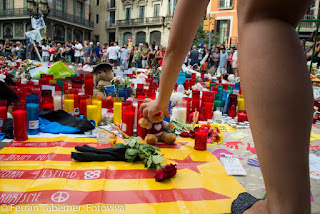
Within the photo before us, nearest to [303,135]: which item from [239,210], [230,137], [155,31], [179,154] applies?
[239,210]

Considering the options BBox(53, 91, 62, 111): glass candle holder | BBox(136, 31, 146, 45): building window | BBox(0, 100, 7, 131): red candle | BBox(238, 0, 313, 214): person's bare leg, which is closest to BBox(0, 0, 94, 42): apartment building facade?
BBox(136, 31, 146, 45): building window

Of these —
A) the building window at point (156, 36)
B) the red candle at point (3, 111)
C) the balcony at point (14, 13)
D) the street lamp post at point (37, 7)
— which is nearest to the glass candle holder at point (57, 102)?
the red candle at point (3, 111)

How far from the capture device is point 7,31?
31.1 meters

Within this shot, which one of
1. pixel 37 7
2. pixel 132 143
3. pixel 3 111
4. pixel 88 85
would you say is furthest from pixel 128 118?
pixel 37 7

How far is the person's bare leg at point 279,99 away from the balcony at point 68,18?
3507 centimetres

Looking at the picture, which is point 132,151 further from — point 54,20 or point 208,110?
point 54,20

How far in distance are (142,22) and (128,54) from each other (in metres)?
23.4

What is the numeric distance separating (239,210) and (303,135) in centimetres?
79

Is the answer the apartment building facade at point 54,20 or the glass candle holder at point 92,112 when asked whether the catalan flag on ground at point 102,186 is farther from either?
the apartment building facade at point 54,20

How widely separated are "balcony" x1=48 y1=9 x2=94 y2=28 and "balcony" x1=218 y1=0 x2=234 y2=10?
2152 cm

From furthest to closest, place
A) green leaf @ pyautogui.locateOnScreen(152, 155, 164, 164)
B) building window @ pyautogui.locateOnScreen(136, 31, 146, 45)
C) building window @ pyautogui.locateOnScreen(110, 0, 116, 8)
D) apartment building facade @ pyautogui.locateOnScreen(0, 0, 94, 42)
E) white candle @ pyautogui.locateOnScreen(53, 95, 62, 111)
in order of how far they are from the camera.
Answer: building window @ pyautogui.locateOnScreen(110, 0, 116, 8) < building window @ pyautogui.locateOnScreen(136, 31, 146, 45) < apartment building facade @ pyautogui.locateOnScreen(0, 0, 94, 42) < white candle @ pyautogui.locateOnScreen(53, 95, 62, 111) < green leaf @ pyautogui.locateOnScreen(152, 155, 164, 164)

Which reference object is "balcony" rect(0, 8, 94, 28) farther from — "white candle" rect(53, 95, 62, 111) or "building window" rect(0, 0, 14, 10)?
"white candle" rect(53, 95, 62, 111)

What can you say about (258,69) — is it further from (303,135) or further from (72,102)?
(72,102)

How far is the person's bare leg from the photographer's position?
0.48m
